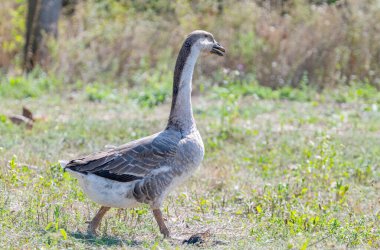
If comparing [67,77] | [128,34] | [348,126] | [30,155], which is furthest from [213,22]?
[30,155]

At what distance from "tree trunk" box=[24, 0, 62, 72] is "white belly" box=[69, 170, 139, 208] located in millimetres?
9628

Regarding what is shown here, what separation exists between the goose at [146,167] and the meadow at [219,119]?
1.06 feet

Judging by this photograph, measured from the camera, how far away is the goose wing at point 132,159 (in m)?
6.95

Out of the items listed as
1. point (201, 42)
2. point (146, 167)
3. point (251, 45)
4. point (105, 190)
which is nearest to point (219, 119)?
point (251, 45)

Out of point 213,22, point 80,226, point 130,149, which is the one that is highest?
point 213,22

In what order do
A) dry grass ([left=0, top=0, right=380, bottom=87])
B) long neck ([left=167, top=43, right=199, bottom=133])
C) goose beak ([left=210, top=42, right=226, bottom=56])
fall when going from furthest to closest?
dry grass ([left=0, top=0, right=380, bottom=87]), goose beak ([left=210, top=42, right=226, bottom=56]), long neck ([left=167, top=43, right=199, bottom=133])

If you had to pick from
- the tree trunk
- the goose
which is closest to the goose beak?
the goose

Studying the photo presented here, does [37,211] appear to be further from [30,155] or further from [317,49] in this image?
[317,49]

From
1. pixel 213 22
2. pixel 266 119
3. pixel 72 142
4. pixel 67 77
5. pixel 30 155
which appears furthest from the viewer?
pixel 213 22

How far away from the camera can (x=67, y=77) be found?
1562 cm

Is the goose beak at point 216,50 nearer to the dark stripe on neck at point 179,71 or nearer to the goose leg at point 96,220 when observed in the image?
the dark stripe on neck at point 179,71

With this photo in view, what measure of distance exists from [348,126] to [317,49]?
3.32 meters

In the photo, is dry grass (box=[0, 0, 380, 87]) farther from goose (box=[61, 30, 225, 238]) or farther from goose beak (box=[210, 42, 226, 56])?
goose (box=[61, 30, 225, 238])

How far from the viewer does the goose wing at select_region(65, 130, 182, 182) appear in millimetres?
6945
